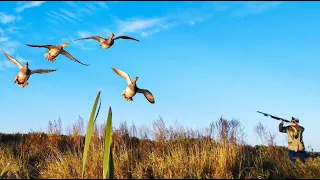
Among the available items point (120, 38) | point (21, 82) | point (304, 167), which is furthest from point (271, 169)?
point (21, 82)

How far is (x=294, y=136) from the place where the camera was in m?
14.7

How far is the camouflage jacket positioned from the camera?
1434 cm

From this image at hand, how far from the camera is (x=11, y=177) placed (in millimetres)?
9711

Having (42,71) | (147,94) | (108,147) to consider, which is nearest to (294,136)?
(147,94)

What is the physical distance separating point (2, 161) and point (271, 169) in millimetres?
6932

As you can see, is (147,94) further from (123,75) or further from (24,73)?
(24,73)

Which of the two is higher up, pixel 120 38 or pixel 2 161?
pixel 120 38

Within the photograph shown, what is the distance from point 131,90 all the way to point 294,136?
733cm

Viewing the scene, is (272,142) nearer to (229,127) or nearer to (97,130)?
(229,127)

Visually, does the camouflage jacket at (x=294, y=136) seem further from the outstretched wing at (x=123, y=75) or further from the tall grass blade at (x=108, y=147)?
the tall grass blade at (x=108, y=147)

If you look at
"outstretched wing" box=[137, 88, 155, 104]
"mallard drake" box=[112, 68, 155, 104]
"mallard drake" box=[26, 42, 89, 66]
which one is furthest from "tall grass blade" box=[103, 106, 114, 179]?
"mallard drake" box=[26, 42, 89, 66]

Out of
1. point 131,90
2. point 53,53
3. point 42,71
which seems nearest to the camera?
point 131,90

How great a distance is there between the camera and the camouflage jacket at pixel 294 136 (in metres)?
14.3

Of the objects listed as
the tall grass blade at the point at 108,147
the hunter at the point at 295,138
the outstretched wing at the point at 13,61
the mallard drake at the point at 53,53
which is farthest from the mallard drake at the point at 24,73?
the hunter at the point at 295,138
